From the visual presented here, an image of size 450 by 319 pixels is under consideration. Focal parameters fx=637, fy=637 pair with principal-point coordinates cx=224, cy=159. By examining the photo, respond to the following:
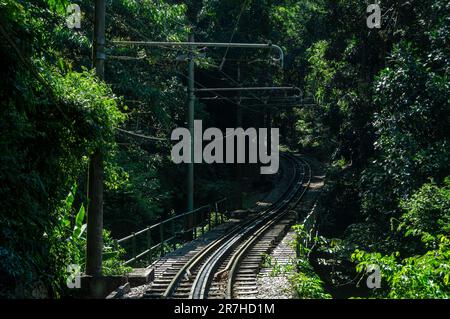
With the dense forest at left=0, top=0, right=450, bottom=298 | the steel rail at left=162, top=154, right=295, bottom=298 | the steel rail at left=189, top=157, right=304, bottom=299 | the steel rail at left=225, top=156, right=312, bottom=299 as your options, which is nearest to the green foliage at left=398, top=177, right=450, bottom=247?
the dense forest at left=0, top=0, right=450, bottom=298

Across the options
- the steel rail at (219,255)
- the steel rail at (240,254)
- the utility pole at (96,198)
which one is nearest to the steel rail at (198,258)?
the steel rail at (219,255)

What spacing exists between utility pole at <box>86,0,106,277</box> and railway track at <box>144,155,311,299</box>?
169cm

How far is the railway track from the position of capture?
49.1 ft

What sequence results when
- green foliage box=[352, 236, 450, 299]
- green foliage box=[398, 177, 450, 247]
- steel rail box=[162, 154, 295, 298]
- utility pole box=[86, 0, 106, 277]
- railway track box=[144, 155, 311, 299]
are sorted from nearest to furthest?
green foliage box=[352, 236, 450, 299], utility pole box=[86, 0, 106, 277], railway track box=[144, 155, 311, 299], steel rail box=[162, 154, 295, 298], green foliage box=[398, 177, 450, 247]

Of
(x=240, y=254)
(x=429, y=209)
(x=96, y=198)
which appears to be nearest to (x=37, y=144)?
(x=96, y=198)

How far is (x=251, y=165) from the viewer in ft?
163

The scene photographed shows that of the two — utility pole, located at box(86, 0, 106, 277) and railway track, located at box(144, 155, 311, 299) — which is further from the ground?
utility pole, located at box(86, 0, 106, 277)

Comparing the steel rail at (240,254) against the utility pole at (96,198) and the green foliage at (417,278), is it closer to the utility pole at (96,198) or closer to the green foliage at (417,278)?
the utility pole at (96,198)

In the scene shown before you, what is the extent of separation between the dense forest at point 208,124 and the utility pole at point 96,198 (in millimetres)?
419

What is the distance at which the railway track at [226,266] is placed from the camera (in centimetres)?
1498

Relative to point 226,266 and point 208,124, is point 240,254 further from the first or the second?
point 208,124

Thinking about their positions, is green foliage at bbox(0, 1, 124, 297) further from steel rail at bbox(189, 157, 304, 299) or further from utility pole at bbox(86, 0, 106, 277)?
steel rail at bbox(189, 157, 304, 299)

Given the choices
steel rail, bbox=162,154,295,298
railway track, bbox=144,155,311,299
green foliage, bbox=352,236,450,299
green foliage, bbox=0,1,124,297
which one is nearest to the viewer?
green foliage, bbox=0,1,124,297

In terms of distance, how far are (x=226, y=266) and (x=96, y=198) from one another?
244 inches
